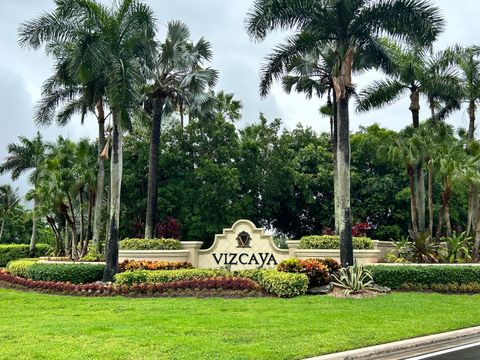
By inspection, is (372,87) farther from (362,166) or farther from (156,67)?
(156,67)

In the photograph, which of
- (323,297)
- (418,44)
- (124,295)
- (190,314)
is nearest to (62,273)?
(124,295)

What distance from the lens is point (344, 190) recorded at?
17797 millimetres

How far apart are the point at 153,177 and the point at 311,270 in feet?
30.9

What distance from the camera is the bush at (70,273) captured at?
723 inches

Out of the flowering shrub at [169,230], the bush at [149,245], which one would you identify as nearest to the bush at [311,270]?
the bush at [149,245]

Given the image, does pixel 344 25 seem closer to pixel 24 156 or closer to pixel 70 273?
pixel 70 273

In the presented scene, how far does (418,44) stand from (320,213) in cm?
1506

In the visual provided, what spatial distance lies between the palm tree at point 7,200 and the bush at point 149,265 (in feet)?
120

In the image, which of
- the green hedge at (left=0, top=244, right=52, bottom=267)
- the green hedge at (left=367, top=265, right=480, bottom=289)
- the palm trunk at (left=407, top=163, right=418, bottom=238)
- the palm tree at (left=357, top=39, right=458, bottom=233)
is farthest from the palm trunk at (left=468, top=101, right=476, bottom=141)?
the green hedge at (left=0, top=244, right=52, bottom=267)

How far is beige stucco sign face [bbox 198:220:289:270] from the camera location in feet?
69.5

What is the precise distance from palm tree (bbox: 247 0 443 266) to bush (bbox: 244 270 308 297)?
252 cm

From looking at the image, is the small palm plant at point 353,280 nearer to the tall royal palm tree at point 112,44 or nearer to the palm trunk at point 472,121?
the tall royal palm tree at point 112,44

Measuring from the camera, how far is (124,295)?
→ 1652 cm

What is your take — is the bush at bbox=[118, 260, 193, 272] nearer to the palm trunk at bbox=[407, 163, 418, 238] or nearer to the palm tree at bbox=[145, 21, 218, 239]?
the palm tree at bbox=[145, 21, 218, 239]
